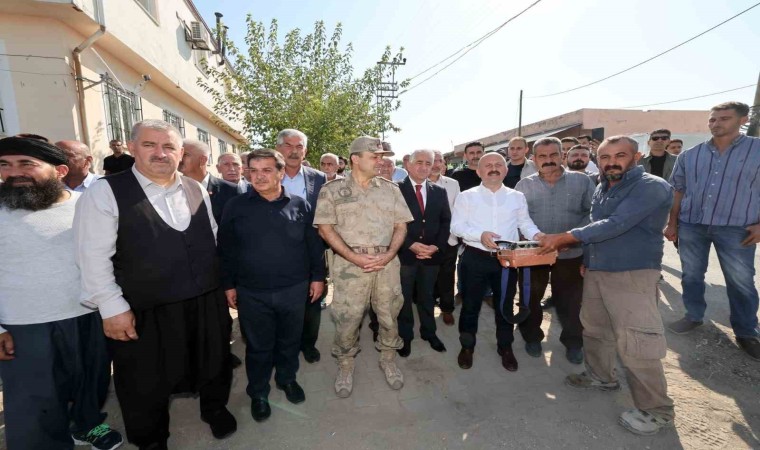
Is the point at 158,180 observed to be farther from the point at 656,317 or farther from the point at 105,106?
the point at 105,106

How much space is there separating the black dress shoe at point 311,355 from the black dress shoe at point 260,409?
2.81 feet

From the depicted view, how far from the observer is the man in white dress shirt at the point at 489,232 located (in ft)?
10.9

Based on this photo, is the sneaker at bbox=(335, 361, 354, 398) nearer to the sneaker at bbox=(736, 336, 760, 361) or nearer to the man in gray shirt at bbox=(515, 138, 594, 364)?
the man in gray shirt at bbox=(515, 138, 594, 364)

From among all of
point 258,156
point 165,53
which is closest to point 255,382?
point 258,156

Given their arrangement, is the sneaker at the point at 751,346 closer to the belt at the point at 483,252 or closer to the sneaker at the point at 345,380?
the belt at the point at 483,252

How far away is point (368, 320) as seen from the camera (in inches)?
188

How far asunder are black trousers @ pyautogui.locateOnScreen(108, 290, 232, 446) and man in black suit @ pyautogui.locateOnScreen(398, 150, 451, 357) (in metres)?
1.89

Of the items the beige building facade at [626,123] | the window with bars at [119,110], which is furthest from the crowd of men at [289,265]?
the beige building facade at [626,123]

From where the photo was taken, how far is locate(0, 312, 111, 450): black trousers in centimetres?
202

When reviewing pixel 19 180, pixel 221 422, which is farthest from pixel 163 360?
pixel 19 180

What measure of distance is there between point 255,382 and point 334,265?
1.15 meters

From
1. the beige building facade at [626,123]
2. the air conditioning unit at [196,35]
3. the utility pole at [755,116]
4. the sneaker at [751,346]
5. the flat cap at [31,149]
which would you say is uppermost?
the air conditioning unit at [196,35]

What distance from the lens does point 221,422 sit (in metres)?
2.58

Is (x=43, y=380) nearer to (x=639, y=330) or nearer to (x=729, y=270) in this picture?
(x=639, y=330)
